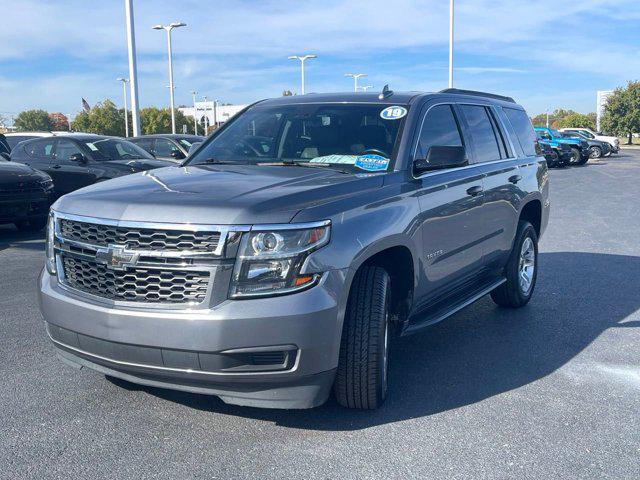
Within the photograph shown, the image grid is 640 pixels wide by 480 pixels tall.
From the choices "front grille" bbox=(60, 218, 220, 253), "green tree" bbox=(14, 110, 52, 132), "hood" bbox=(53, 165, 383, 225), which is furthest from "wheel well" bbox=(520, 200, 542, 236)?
"green tree" bbox=(14, 110, 52, 132)

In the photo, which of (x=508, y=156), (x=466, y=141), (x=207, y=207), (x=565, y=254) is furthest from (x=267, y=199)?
(x=565, y=254)

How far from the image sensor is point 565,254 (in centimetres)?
945

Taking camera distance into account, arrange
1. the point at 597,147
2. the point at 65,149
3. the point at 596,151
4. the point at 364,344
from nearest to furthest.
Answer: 1. the point at 364,344
2. the point at 65,149
3. the point at 597,147
4. the point at 596,151

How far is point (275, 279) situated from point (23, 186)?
8.46m

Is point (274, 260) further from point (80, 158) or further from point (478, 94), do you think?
point (80, 158)

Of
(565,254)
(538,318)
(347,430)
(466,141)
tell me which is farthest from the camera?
(565,254)

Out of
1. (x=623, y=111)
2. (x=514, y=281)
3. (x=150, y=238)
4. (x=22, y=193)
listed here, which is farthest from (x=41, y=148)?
(x=623, y=111)

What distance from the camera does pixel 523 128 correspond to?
23.3ft

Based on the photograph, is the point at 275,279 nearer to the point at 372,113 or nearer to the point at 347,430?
the point at 347,430

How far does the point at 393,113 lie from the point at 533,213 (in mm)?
2780

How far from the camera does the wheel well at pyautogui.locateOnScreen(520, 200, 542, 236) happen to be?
6904 millimetres

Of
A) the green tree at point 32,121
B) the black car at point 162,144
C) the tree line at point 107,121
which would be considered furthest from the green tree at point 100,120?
the black car at point 162,144

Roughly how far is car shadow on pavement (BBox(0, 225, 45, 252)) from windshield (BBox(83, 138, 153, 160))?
2.18 meters

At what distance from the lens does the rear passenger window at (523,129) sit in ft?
22.5
